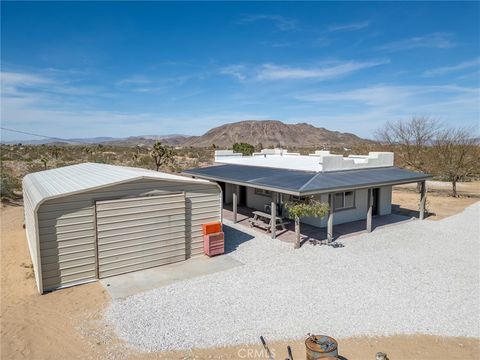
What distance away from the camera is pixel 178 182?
10.1 meters

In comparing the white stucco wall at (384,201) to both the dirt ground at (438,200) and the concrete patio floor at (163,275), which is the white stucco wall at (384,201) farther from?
the concrete patio floor at (163,275)

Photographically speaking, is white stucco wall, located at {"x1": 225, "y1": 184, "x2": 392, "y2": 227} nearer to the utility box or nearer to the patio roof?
the patio roof

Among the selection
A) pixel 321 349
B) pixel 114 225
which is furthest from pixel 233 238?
pixel 321 349

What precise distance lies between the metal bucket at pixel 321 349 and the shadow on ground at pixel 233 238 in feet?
20.1

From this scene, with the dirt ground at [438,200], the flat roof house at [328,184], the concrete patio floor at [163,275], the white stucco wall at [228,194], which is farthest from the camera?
the white stucco wall at [228,194]

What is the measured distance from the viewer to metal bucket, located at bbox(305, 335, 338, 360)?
5176mm

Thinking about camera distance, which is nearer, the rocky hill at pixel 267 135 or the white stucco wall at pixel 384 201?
the white stucco wall at pixel 384 201

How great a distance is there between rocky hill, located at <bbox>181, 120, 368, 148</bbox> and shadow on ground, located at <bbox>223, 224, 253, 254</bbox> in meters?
116

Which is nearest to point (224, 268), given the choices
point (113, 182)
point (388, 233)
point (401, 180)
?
point (113, 182)

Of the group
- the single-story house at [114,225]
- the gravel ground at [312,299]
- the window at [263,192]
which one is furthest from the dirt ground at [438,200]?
the single-story house at [114,225]

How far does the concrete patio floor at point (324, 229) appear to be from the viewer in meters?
13.0

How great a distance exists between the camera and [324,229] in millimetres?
14070

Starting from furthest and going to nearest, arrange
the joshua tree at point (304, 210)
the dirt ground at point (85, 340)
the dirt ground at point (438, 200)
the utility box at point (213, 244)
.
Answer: the dirt ground at point (438, 200)
the joshua tree at point (304, 210)
the utility box at point (213, 244)
the dirt ground at point (85, 340)

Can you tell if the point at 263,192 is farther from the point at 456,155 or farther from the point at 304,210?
the point at 456,155
